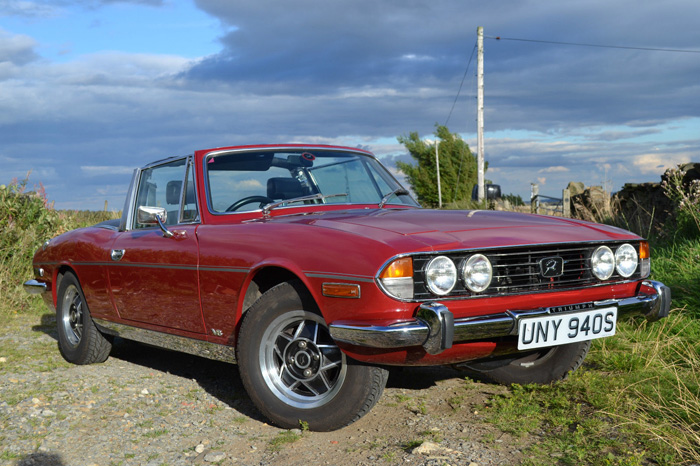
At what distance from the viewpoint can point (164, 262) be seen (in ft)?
14.8

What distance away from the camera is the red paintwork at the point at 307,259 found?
3.25m

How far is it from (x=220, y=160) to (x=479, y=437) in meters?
2.42

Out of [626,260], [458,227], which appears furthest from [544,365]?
[458,227]

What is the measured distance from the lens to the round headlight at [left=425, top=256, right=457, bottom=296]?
3189 millimetres

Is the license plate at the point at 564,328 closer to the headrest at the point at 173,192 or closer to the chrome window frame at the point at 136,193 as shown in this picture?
the chrome window frame at the point at 136,193

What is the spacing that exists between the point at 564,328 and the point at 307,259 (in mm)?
1312

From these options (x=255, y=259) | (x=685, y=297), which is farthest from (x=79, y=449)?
(x=685, y=297)

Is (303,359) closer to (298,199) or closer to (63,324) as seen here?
(298,199)

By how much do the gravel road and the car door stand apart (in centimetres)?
53

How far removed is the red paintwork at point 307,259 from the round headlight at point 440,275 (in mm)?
74

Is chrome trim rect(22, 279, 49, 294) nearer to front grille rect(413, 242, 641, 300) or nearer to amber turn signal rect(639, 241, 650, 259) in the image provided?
front grille rect(413, 242, 641, 300)

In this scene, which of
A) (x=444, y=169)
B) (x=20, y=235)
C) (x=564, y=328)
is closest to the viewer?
(x=564, y=328)

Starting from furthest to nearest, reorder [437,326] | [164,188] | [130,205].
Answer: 1. [130,205]
2. [164,188]
3. [437,326]

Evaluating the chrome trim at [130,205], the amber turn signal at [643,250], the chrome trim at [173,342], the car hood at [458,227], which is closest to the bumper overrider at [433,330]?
the car hood at [458,227]
